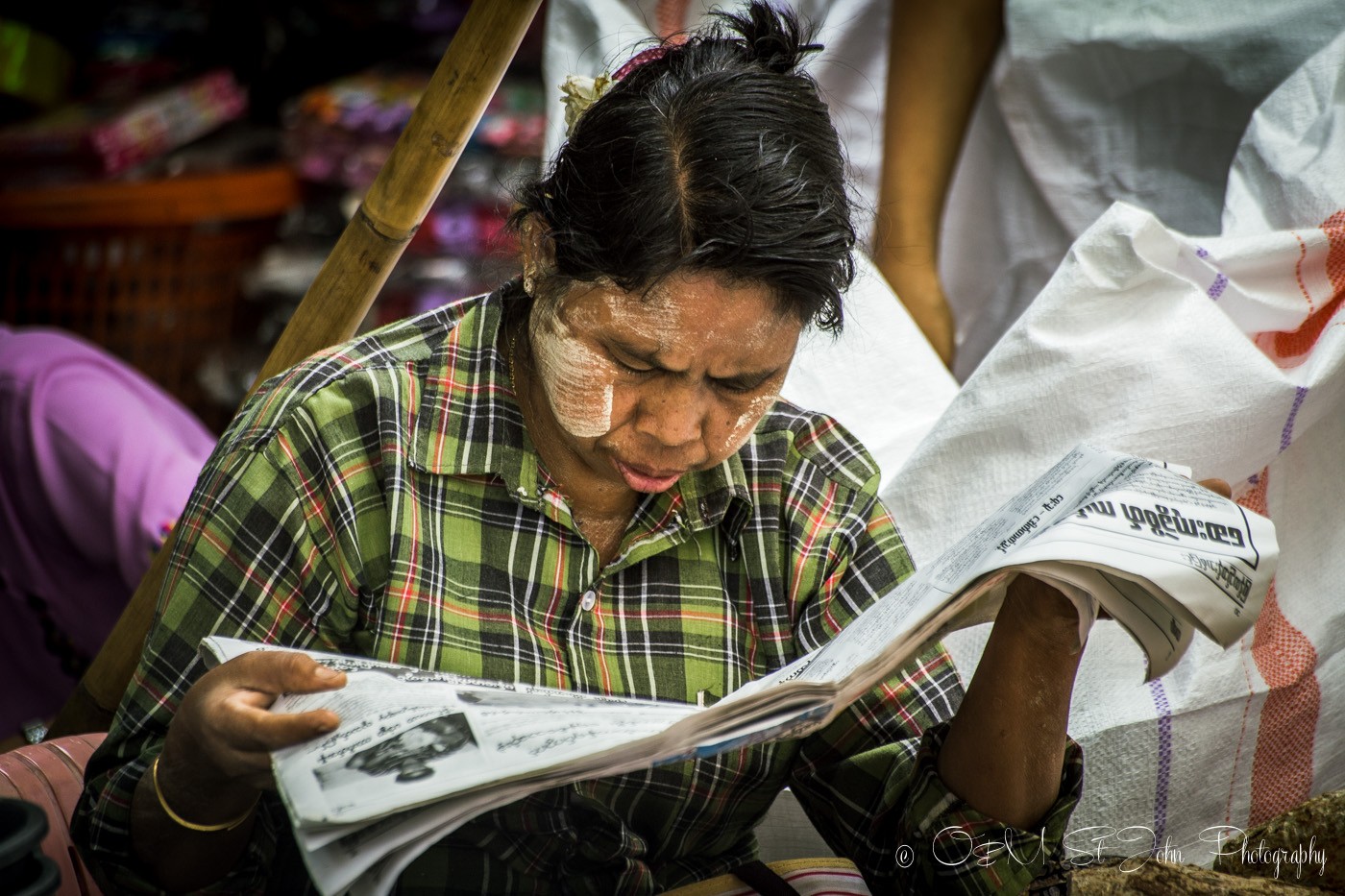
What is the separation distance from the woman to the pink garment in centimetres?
84

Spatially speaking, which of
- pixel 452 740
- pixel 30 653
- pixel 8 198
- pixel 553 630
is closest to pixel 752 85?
pixel 553 630

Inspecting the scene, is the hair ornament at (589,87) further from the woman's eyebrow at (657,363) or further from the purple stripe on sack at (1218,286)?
the purple stripe on sack at (1218,286)

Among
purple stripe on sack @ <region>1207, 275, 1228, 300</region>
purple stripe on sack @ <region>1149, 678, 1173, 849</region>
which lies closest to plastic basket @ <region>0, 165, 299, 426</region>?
purple stripe on sack @ <region>1207, 275, 1228, 300</region>

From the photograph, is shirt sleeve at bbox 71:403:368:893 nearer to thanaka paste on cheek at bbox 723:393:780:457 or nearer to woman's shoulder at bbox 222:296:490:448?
woman's shoulder at bbox 222:296:490:448

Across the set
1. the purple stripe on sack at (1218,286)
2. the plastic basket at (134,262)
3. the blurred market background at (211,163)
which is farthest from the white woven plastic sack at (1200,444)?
the plastic basket at (134,262)

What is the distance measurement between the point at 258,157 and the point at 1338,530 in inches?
97.7

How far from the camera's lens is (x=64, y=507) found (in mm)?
2002

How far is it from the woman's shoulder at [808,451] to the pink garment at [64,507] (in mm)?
1046

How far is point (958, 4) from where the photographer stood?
7.23 ft

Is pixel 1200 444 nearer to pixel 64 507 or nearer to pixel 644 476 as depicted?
pixel 644 476

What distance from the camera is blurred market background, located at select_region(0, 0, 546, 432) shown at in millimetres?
2715

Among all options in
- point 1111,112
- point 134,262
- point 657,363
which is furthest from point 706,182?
point 134,262

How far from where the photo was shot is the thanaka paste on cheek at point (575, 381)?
1194 mm

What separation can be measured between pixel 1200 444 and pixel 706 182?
2.90 feet
